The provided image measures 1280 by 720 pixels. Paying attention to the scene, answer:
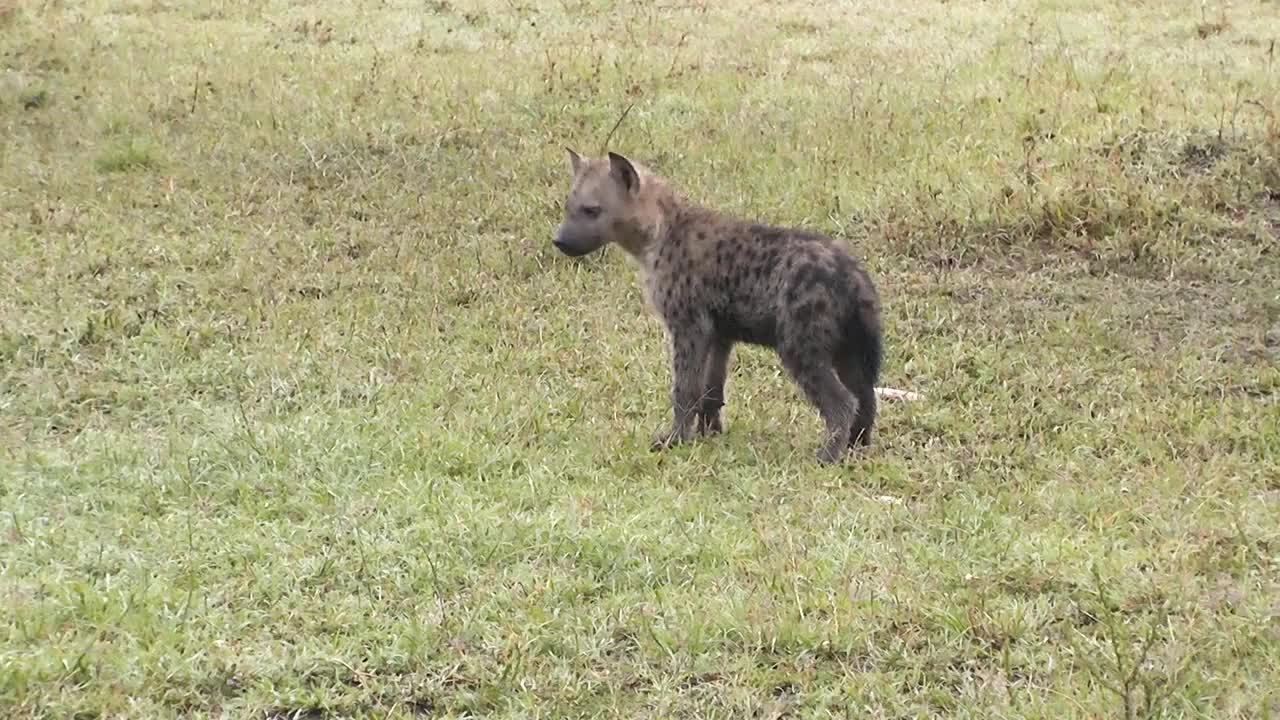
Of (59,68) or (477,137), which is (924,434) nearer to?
(477,137)

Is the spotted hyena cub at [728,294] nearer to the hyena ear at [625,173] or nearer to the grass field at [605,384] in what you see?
the hyena ear at [625,173]

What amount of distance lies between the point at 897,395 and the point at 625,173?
1663 millimetres

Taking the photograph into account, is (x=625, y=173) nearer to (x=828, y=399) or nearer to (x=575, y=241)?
(x=575, y=241)

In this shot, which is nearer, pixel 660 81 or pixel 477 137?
pixel 477 137

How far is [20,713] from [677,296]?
10.8 feet

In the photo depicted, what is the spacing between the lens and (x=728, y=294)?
580 centimetres

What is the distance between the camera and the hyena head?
20.5 ft

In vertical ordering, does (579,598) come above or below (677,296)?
below

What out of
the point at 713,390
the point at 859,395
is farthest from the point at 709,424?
the point at 859,395

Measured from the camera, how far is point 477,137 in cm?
958

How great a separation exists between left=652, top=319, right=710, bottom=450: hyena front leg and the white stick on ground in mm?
939

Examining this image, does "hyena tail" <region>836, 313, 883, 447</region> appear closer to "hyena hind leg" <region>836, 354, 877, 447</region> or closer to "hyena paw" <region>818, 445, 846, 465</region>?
"hyena hind leg" <region>836, 354, 877, 447</region>

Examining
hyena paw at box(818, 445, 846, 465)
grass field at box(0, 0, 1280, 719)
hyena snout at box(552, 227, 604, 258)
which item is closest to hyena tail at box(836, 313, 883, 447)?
hyena paw at box(818, 445, 846, 465)

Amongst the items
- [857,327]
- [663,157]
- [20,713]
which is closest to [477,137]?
[663,157]
